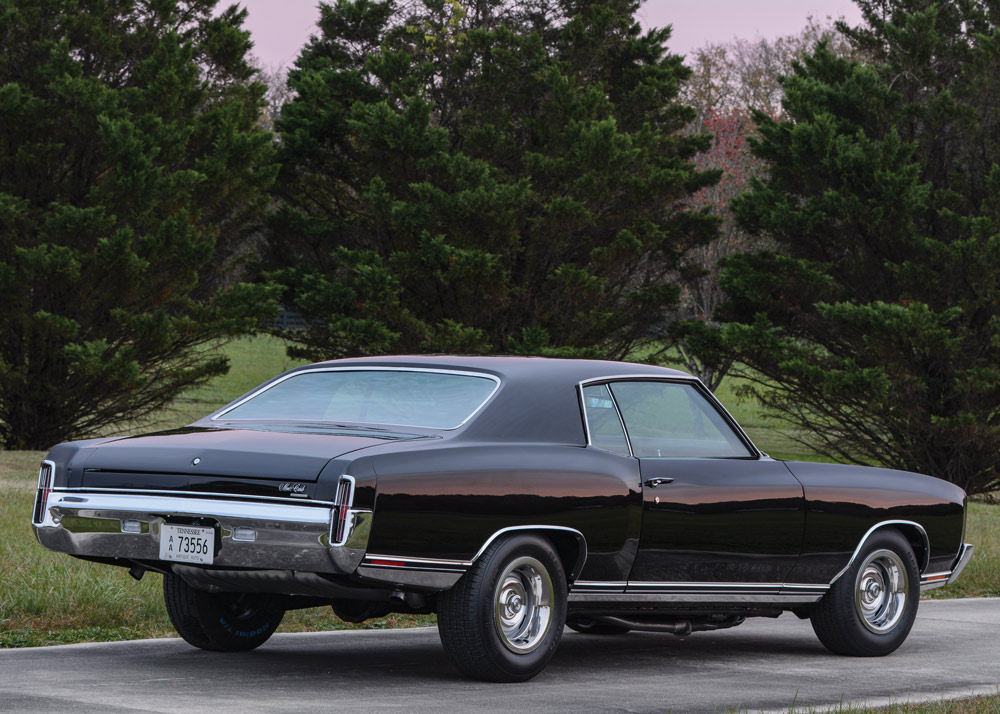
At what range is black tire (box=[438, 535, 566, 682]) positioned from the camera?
6.93 meters

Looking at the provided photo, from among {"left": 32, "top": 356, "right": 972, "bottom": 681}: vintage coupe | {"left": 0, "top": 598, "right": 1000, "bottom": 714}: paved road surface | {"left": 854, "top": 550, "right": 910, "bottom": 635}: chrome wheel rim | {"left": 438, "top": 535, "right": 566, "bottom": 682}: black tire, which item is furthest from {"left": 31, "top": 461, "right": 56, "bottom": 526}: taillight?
{"left": 854, "top": 550, "right": 910, "bottom": 635}: chrome wheel rim

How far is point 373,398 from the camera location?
7.79 metres

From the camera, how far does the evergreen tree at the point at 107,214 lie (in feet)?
73.4

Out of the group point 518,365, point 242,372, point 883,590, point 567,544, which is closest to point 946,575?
point 883,590

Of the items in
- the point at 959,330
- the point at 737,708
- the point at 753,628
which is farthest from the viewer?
the point at 959,330

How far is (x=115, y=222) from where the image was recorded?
22703mm

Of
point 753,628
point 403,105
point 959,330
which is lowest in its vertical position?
point 753,628

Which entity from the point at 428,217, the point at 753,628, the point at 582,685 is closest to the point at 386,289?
the point at 428,217

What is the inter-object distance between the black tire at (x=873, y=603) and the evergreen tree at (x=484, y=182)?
14738 mm

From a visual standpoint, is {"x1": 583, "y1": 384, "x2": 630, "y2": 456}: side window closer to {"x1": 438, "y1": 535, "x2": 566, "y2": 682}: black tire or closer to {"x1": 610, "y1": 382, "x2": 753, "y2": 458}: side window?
{"x1": 610, "y1": 382, "x2": 753, "y2": 458}: side window

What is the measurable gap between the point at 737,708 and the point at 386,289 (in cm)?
1730

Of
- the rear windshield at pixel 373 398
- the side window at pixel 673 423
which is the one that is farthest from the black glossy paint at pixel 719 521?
the rear windshield at pixel 373 398

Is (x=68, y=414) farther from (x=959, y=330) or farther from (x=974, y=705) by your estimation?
(x=974, y=705)

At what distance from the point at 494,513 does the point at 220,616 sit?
1.97 meters
